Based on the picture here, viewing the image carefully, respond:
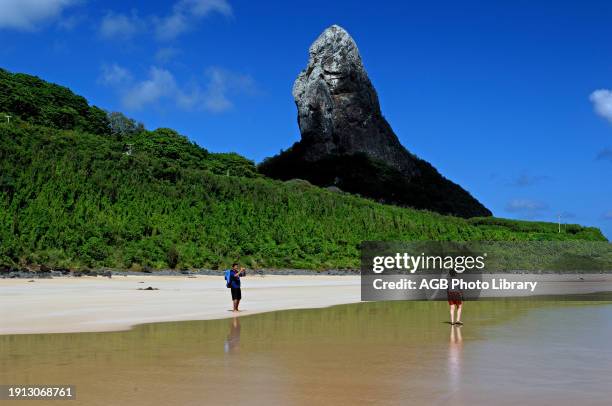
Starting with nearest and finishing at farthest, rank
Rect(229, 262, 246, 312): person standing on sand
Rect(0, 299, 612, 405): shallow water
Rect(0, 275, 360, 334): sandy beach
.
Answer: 1. Rect(0, 299, 612, 405): shallow water
2. Rect(0, 275, 360, 334): sandy beach
3. Rect(229, 262, 246, 312): person standing on sand

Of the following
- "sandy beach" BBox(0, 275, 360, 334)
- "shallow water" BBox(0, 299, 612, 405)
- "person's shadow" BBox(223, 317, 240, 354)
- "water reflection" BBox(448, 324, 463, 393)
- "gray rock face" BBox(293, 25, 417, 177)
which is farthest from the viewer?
"gray rock face" BBox(293, 25, 417, 177)

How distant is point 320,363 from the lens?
Answer: 10656 millimetres

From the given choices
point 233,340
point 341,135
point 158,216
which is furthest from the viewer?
point 341,135

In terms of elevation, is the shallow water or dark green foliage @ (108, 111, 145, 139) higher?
dark green foliage @ (108, 111, 145, 139)

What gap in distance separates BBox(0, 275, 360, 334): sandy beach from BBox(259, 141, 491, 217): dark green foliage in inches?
3161

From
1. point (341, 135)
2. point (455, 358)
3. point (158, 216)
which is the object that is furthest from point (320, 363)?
point (341, 135)

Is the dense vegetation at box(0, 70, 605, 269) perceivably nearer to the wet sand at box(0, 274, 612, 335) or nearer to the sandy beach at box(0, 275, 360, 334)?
the wet sand at box(0, 274, 612, 335)

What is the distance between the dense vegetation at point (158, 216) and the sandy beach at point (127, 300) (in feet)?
19.9

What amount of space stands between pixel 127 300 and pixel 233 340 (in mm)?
9300

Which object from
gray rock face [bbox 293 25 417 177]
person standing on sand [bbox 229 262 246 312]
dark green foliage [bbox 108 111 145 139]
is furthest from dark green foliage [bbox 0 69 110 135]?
person standing on sand [bbox 229 262 246 312]

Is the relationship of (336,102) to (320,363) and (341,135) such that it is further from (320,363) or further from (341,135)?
(320,363)

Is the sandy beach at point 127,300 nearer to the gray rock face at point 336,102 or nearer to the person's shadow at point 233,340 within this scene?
the person's shadow at point 233,340

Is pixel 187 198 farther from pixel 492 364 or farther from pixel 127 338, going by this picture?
pixel 492 364

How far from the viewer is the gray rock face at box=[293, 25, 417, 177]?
399 ft
